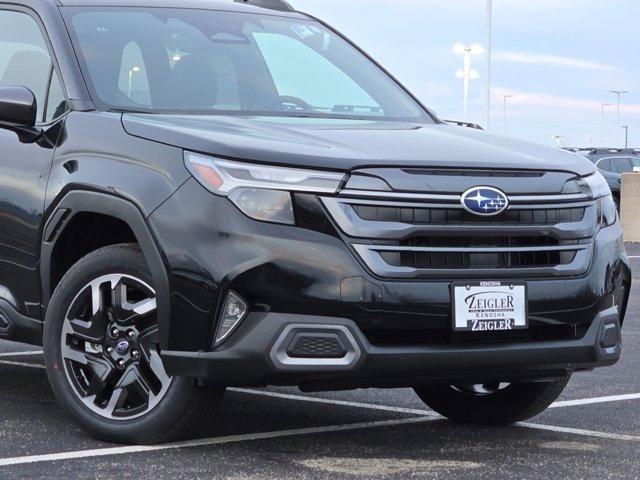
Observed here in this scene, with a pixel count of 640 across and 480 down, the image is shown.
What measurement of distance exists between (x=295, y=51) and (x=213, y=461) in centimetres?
235

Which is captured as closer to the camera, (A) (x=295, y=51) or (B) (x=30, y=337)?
(B) (x=30, y=337)

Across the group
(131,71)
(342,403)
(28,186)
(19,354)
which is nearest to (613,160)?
(19,354)

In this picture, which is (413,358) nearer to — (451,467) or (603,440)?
(451,467)

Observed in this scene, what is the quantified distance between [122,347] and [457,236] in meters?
1.34

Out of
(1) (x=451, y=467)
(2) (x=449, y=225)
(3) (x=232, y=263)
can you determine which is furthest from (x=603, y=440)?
(3) (x=232, y=263)

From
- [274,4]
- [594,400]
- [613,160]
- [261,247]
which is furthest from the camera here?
[613,160]

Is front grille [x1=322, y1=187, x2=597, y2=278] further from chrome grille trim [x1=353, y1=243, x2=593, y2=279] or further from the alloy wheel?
the alloy wheel

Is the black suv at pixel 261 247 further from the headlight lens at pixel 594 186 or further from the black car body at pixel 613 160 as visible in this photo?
the black car body at pixel 613 160

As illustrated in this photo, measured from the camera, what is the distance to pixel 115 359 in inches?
214

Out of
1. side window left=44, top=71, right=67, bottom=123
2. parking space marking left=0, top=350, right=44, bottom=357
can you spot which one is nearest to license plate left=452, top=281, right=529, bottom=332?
side window left=44, top=71, right=67, bottom=123

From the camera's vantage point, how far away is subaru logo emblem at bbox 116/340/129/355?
17.7 ft

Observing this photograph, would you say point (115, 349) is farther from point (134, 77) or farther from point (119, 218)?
point (134, 77)

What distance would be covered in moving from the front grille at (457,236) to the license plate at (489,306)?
0.05m

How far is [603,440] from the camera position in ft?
19.2
